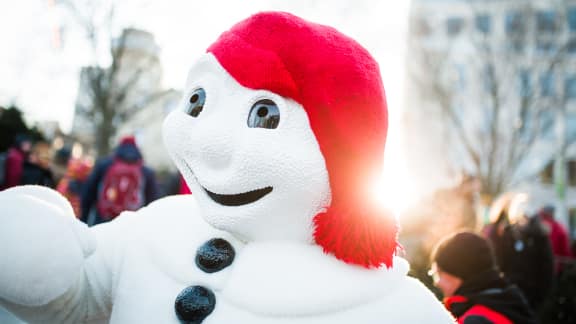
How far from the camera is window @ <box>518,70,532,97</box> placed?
10500 millimetres

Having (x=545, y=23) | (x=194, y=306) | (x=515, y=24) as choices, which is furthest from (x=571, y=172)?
(x=194, y=306)

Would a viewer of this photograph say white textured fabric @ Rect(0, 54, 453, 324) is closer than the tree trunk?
Yes

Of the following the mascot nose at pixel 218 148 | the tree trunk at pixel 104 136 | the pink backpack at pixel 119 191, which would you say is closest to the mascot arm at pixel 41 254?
the mascot nose at pixel 218 148

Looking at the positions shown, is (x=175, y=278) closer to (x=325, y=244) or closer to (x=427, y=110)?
(x=325, y=244)

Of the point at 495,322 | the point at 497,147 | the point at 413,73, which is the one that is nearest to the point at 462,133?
the point at 497,147

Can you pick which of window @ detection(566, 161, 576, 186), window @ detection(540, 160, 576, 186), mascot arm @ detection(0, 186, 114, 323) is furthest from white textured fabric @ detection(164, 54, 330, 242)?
window @ detection(566, 161, 576, 186)

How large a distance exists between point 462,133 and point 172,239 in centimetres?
1093

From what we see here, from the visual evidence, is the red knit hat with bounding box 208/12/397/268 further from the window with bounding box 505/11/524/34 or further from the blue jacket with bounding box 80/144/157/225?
the window with bounding box 505/11/524/34

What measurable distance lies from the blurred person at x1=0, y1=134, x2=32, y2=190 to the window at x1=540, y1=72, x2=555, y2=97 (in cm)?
995

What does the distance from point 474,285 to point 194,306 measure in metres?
1.65

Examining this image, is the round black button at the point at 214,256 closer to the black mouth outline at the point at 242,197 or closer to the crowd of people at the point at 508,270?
the black mouth outline at the point at 242,197

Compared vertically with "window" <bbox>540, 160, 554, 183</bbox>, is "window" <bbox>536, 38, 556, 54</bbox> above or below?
above

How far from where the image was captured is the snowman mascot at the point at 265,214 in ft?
4.07

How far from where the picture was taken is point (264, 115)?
4.26 ft
